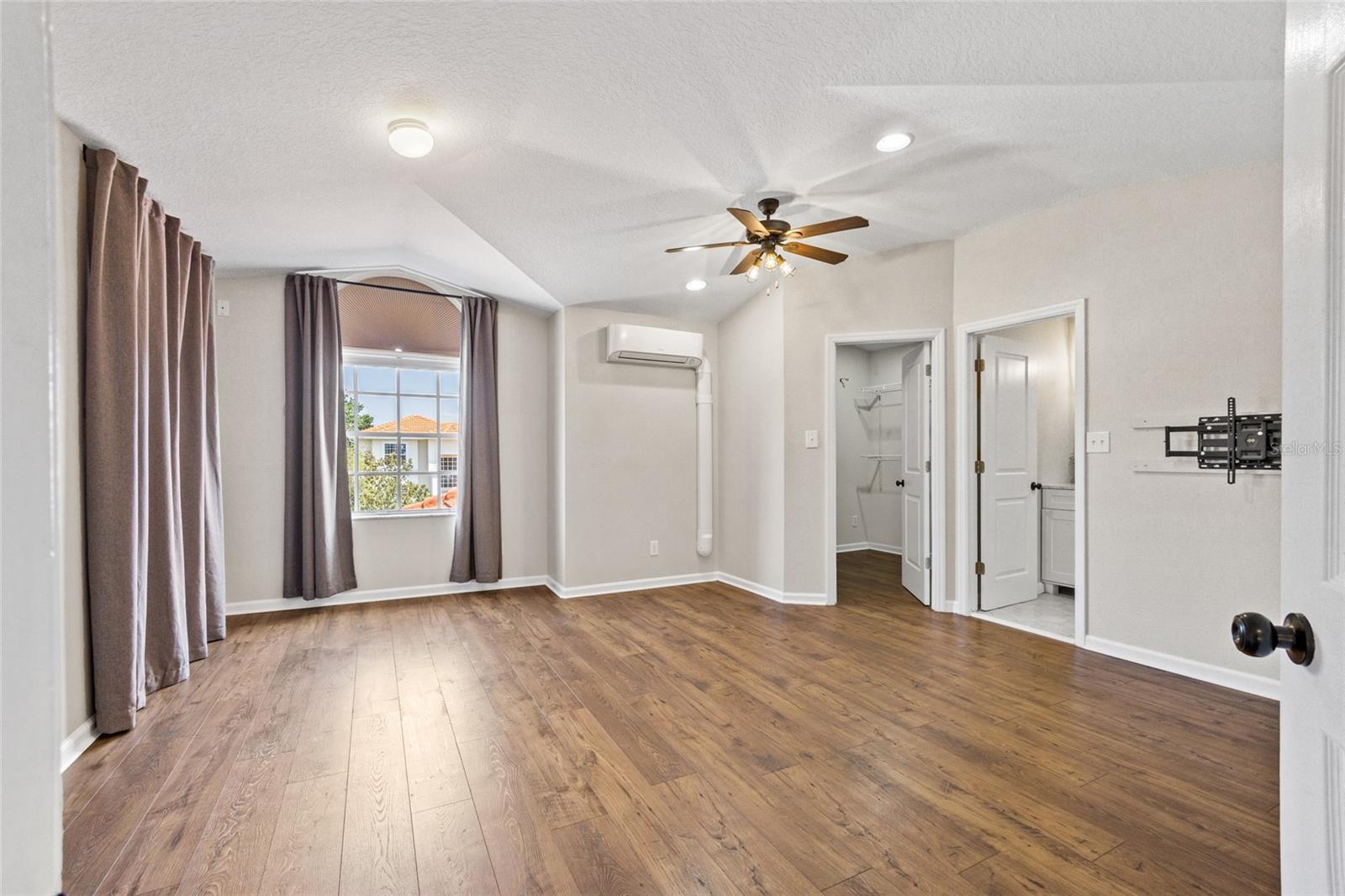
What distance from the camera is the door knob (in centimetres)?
72

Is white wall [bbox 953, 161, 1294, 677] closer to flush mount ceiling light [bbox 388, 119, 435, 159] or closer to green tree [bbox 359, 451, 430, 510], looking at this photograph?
flush mount ceiling light [bbox 388, 119, 435, 159]

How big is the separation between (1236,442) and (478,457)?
4692mm

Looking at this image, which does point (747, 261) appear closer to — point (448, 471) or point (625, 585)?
point (625, 585)

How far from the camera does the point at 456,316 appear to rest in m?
5.02

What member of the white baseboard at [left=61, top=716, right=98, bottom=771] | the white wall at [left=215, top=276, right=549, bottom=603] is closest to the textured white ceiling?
the white wall at [left=215, top=276, right=549, bottom=603]

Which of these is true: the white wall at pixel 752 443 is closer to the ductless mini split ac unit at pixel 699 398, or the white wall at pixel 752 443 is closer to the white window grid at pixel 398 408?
the ductless mini split ac unit at pixel 699 398

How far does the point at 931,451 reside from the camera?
4.33 metres

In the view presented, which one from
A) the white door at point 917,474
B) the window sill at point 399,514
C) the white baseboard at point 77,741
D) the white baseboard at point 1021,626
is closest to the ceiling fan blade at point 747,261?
the white door at point 917,474

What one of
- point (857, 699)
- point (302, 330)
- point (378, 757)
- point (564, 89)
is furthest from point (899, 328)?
point (302, 330)

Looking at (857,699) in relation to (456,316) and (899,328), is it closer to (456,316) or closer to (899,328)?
(899,328)

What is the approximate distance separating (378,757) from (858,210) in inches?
140

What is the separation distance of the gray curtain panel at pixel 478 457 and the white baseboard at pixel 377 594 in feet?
0.36

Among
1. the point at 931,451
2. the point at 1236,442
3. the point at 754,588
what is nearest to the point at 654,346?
the point at 754,588

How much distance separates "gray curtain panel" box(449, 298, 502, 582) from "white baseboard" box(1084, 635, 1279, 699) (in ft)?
13.7
